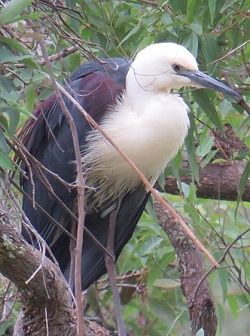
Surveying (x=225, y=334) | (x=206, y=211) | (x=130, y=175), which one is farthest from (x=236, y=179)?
(x=225, y=334)

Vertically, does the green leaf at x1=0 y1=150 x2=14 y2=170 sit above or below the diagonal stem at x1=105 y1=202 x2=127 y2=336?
above

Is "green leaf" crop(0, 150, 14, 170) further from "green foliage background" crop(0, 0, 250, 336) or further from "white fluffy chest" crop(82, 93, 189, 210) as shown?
"white fluffy chest" crop(82, 93, 189, 210)

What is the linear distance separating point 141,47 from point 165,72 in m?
0.10

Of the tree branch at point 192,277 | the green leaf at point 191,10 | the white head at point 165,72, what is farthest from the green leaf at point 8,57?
the tree branch at point 192,277

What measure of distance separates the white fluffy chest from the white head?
0.15 feet

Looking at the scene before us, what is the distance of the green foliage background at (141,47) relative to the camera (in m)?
1.97

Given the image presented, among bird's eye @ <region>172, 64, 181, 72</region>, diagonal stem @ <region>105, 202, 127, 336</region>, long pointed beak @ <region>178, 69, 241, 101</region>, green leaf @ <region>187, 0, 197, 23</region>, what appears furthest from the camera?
diagonal stem @ <region>105, 202, 127, 336</region>

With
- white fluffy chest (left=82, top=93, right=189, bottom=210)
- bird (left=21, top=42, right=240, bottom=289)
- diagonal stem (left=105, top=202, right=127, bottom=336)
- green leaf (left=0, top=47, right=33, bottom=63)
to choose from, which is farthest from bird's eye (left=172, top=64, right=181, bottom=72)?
green leaf (left=0, top=47, right=33, bottom=63)

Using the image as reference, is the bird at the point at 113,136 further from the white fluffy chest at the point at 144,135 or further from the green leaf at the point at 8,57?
the green leaf at the point at 8,57

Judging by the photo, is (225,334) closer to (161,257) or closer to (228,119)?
(161,257)

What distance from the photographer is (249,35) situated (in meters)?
2.38

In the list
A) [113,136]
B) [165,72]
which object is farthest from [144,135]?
[165,72]

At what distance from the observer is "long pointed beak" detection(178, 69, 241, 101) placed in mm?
2371

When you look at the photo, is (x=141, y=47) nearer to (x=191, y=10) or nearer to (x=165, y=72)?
(x=165, y=72)
